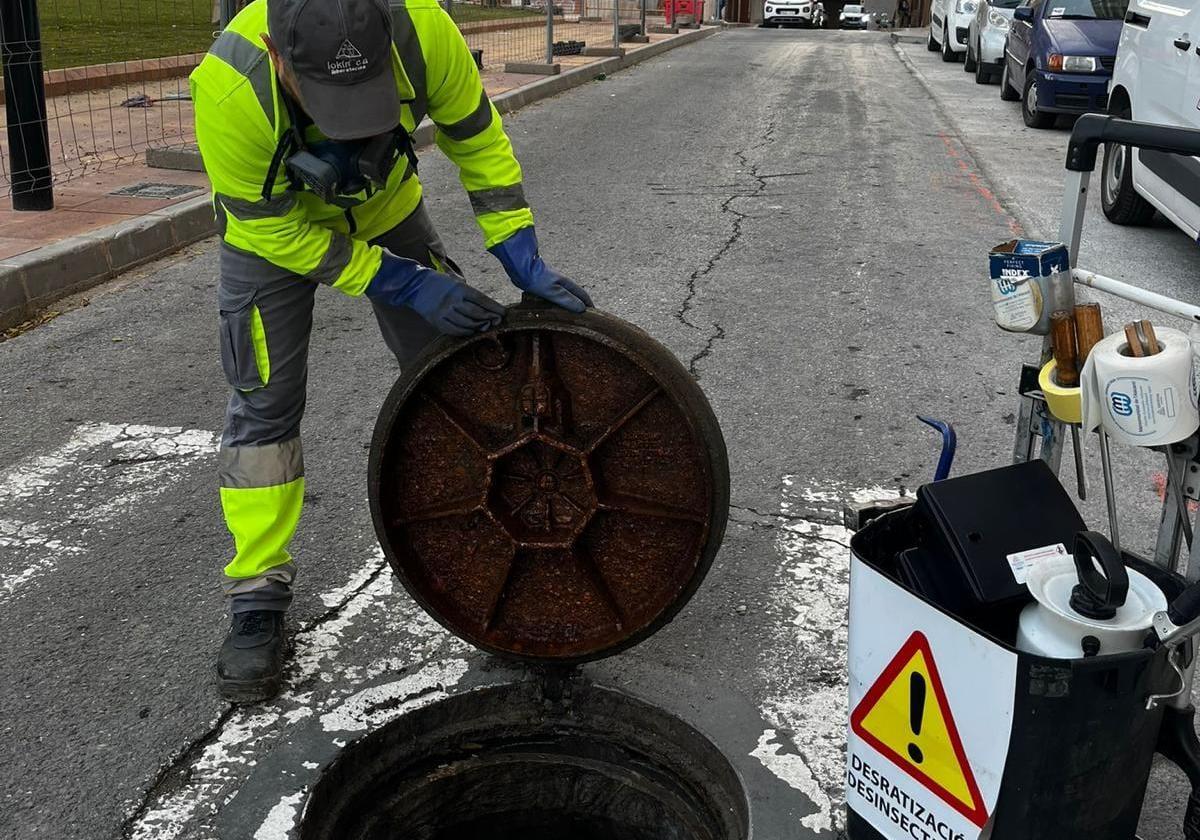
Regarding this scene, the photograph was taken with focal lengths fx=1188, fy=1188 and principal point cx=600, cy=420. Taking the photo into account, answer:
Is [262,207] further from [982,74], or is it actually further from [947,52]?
[947,52]

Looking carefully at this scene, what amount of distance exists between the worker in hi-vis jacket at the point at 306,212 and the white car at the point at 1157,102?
4.27 meters

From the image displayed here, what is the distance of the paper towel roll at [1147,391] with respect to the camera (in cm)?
196

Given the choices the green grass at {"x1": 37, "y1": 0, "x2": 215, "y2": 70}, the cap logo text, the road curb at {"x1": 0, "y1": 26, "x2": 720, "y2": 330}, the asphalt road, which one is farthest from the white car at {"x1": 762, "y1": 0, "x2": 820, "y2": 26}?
the cap logo text

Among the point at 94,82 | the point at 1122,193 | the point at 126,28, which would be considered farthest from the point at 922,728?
the point at 126,28

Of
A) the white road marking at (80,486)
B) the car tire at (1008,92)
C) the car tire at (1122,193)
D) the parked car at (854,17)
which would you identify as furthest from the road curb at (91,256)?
the parked car at (854,17)

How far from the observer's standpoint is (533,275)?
9.02ft

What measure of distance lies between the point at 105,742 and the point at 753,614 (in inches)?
67.2

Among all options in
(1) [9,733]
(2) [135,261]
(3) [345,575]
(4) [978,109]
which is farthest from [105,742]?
(4) [978,109]

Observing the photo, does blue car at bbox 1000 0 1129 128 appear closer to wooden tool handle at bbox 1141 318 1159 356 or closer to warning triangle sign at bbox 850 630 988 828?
wooden tool handle at bbox 1141 318 1159 356

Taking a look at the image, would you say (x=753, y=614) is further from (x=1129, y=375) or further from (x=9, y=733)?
(x=9, y=733)

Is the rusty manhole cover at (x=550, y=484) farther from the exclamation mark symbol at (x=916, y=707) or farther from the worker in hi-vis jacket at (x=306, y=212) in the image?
the exclamation mark symbol at (x=916, y=707)

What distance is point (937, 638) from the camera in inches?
76.8

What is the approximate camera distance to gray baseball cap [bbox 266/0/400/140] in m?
2.37

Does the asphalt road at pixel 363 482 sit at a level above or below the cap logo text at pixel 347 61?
below
